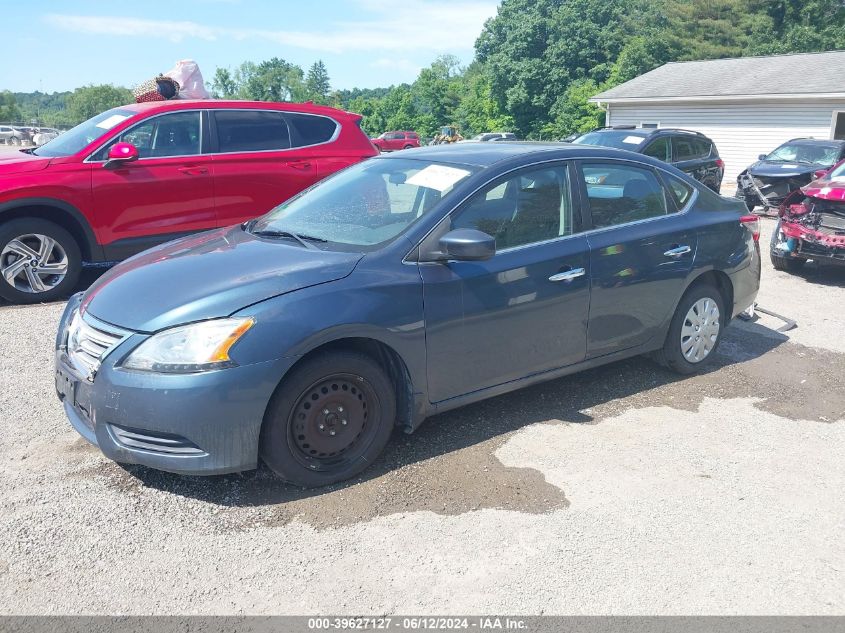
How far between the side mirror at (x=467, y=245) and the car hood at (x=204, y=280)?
1.52 feet

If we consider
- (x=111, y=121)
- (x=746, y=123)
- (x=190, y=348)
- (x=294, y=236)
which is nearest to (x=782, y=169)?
(x=746, y=123)

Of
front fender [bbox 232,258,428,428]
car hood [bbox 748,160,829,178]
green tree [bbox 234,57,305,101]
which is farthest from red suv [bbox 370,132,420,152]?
green tree [bbox 234,57,305,101]

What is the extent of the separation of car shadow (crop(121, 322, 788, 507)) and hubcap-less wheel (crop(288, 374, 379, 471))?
0.17 metres

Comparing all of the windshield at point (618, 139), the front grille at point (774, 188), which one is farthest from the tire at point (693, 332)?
the front grille at point (774, 188)

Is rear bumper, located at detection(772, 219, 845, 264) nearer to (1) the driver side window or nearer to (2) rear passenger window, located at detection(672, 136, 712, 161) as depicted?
(2) rear passenger window, located at detection(672, 136, 712, 161)

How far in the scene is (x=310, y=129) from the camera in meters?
8.30

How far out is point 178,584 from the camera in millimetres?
2955

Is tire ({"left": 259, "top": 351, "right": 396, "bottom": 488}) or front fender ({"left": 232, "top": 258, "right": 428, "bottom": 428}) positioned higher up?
front fender ({"left": 232, "top": 258, "right": 428, "bottom": 428})

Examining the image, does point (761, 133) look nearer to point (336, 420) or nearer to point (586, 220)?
point (586, 220)

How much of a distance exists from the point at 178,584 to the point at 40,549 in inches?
27.2

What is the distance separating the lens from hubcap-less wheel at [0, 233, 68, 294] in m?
6.82

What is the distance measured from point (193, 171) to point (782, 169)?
1197 centimetres

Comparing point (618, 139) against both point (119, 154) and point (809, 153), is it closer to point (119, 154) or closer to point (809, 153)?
point (809, 153)

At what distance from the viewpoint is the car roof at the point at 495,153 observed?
445 centimetres
